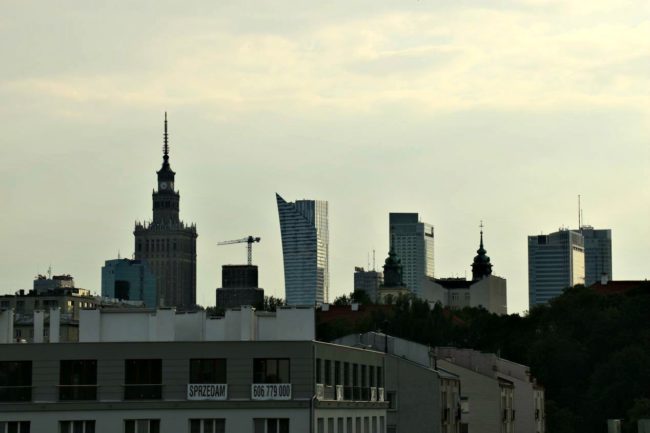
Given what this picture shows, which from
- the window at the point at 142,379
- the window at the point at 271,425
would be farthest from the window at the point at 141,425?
the window at the point at 271,425

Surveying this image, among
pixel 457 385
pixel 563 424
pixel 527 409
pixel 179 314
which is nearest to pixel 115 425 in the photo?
pixel 179 314

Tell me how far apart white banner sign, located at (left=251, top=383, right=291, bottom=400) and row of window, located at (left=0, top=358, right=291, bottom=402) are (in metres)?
0.32

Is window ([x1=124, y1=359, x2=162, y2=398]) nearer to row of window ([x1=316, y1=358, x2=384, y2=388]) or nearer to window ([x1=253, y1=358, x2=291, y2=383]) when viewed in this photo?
window ([x1=253, y1=358, x2=291, y2=383])

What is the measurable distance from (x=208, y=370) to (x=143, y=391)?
3.05 m

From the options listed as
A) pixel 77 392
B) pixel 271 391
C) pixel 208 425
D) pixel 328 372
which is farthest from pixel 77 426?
pixel 328 372

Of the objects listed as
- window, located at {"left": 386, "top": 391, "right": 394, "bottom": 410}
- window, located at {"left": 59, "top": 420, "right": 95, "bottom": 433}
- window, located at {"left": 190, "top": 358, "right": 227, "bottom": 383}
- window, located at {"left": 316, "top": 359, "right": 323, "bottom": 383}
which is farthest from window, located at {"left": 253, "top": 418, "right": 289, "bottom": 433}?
window, located at {"left": 386, "top": 391, "right": 394, "bottom": 410}

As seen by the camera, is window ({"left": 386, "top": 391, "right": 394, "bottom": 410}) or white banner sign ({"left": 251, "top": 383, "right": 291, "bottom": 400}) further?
window ({"left": 386, "top": 391, "right": 394, "bottom": 410})

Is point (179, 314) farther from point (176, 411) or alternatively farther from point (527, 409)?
point (527, 409)

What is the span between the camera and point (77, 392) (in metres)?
88.9

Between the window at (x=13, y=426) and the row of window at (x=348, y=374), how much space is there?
13.5m

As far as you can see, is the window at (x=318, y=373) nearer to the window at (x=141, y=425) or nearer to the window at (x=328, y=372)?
the window at (x=328, y=372)

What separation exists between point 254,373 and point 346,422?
36.6 feet

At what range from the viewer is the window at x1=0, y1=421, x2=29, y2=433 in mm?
88375

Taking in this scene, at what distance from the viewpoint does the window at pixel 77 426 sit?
88.4m
